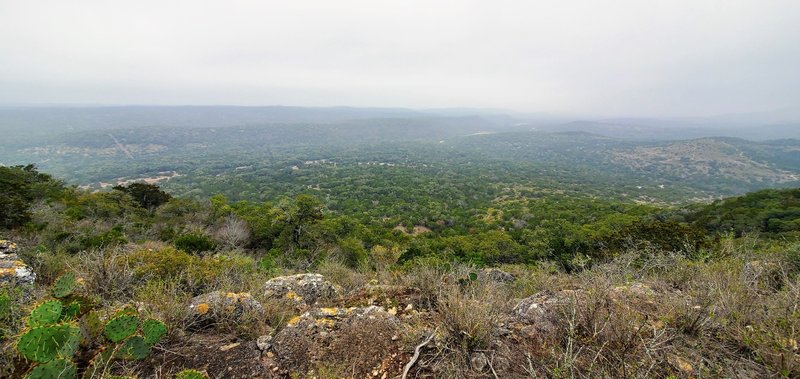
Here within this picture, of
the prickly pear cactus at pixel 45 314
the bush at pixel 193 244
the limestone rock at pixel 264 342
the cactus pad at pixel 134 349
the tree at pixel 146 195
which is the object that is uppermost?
the prickly pear cactus at pixel 45 314

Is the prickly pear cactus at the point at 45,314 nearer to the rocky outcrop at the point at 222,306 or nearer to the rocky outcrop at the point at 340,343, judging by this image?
the rocky outcrop at the point at 222,306

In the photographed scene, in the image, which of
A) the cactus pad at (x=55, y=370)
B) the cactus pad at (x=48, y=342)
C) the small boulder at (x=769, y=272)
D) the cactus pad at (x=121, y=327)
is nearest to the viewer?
the cactus pad at (x=55, y=370)

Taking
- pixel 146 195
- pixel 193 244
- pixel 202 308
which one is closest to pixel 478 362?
pixel 202 308

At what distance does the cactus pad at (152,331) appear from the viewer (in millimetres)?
2699

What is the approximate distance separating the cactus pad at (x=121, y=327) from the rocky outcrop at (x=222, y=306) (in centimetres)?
98

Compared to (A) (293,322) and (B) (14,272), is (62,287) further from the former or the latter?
(B) (14,272)

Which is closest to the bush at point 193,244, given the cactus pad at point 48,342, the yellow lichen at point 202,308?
the yellow lichen at point 202,308

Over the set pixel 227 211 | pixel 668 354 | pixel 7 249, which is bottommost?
pixel 227 211

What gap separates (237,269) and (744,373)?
739cm

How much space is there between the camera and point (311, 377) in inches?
109

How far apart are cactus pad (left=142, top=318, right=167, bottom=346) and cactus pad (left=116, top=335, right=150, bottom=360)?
5cm

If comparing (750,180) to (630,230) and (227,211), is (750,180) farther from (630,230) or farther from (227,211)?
(227,211)

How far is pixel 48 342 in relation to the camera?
2215mm

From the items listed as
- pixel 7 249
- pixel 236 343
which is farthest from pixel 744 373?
pixel 7 249
